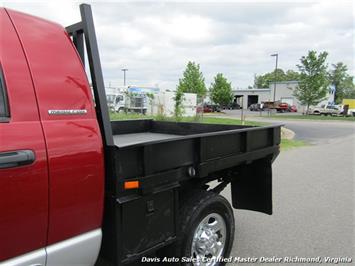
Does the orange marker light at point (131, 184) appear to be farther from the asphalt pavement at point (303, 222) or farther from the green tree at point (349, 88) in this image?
the green tree at point (349, 88)

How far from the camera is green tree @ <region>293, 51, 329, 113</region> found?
1593 inches

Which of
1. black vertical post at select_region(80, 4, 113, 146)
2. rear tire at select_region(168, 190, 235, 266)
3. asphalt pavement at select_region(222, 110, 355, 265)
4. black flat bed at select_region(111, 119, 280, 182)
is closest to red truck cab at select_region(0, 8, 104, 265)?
black vertical post at select_region(80, 4, 113, 146)

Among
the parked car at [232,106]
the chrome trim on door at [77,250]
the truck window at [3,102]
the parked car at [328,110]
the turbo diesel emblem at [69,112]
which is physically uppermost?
the truck window at [3,102]

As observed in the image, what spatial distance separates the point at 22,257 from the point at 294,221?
3.87 m

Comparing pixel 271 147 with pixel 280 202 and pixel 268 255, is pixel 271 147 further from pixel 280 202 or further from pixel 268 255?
pixel 280 202

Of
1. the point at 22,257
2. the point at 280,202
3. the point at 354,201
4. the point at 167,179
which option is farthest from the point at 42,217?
the point at 354,201

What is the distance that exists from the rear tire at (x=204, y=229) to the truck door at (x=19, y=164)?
1.29 metres

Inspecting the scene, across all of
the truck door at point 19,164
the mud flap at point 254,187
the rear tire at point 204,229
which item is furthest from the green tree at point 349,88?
the truck door at point 19,164

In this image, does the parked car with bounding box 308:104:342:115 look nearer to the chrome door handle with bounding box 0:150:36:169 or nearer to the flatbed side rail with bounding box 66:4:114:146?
the flatbed side rail with bounding box 66:4:114:146

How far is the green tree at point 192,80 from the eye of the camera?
5094 cm

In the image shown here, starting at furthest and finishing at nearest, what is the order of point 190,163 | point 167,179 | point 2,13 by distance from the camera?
point 190,163
point 167,179
point 2,13

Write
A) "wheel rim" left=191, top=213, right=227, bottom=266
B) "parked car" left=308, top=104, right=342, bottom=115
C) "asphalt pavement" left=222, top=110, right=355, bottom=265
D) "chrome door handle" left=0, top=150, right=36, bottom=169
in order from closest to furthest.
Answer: "chrome door handle" left=0, top=150, right=36, bottom=169 → "wheel rim" left=191, top=213, right=227, bottom=266 → "asphalt pavement" left=222, top=110, right=355, bottom=265 → "parked car" left=308, top=104, right=342, bottom=115

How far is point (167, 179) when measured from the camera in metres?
2.68

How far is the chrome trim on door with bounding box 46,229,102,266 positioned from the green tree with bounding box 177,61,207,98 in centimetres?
4857
